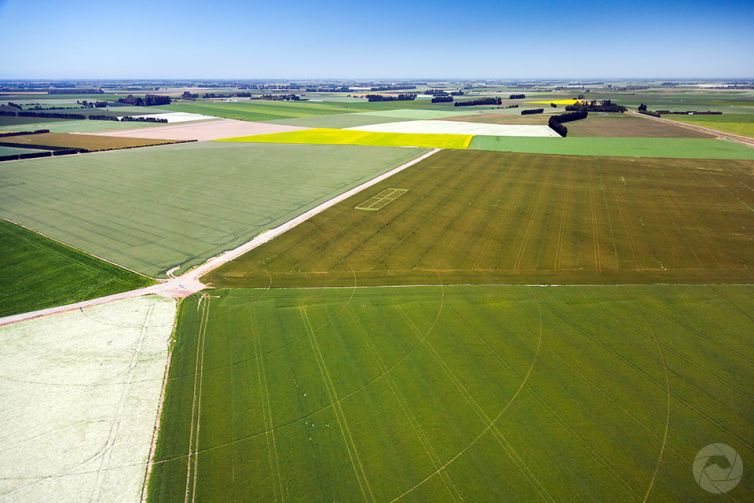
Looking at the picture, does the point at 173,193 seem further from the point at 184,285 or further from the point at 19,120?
the point at 19,120

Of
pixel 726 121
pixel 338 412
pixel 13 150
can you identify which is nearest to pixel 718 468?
pixel 338 412

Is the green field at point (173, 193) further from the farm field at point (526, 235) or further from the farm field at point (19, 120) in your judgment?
the farm field at point (19, 120)

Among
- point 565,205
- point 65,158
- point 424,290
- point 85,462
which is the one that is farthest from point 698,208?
point 65,158

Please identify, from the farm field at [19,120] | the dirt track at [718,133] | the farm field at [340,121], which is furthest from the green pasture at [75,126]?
the dirt track at [718,133]

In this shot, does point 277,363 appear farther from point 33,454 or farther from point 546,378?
point 546,378

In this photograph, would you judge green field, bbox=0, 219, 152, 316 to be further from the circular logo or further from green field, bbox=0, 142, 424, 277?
the circular logo

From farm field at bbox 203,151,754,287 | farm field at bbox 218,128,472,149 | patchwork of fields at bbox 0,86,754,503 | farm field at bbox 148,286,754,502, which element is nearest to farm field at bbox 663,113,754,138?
farm field at bbox 203,151,754,287
